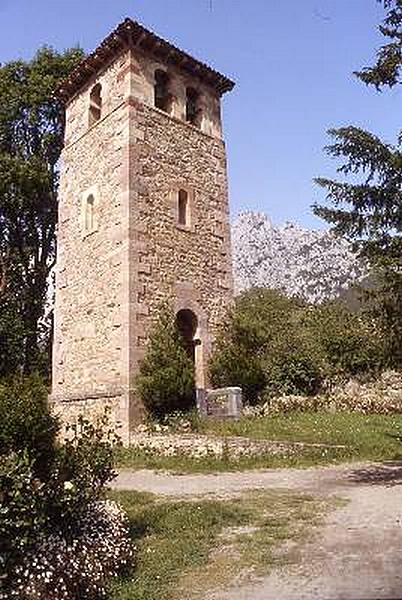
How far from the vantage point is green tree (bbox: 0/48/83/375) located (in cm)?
2320

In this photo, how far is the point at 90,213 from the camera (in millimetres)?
17812

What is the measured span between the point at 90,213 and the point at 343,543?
→ 1456cm

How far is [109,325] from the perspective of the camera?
609 inches

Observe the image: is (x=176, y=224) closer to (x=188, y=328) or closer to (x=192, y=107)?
(x=188, y=328)

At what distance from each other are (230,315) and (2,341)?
968 cm

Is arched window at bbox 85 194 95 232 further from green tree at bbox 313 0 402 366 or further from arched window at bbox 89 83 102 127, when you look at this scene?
green tree at bbox 313 0 402 366

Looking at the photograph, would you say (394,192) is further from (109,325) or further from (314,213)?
(109,325)

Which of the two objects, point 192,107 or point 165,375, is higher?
point 192,107

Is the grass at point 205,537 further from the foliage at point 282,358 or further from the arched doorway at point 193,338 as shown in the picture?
the arched doorway at point 193,338

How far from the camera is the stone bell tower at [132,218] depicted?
15.3 metres

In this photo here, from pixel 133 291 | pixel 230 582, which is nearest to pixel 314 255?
pixel 133 291

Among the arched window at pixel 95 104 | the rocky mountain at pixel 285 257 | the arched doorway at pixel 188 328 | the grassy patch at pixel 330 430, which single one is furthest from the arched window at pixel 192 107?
the rocky mountain at pixel 285 257

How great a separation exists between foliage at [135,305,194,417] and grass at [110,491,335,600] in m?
5.92

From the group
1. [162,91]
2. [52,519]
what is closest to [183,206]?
[162,91]
